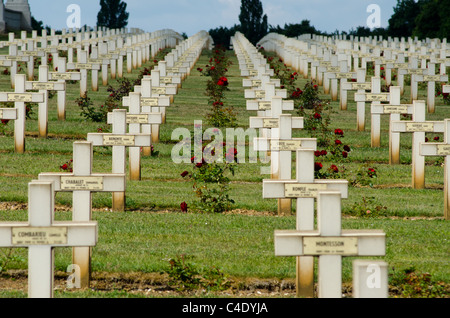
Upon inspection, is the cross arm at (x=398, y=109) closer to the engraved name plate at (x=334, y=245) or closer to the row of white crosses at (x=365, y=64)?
the row of white crosses at (x=365, y=64)

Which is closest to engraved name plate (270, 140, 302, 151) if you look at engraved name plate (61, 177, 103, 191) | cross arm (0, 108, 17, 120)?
engraved name plate (61, 177, 103, 191)

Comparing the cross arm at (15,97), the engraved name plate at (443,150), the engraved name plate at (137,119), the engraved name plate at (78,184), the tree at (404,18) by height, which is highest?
the tree at (404,18)

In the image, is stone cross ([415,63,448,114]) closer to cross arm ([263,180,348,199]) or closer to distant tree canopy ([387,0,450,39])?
cross arm ([263,180,348,199])

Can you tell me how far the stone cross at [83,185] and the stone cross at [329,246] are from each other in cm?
262

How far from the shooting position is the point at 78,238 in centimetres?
744

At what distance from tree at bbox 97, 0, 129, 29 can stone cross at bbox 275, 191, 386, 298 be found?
82.6 meters

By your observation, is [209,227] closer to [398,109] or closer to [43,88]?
[398,109]

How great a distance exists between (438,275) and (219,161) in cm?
659

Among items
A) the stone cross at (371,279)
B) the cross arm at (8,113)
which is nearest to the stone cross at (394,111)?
the cross arm at (8,113)

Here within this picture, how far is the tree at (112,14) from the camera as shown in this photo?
3469 inches

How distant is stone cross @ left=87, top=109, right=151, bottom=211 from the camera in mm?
12562

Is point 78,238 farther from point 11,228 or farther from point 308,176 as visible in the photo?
point 308,176

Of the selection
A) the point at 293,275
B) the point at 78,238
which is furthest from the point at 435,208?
the point at 78,238

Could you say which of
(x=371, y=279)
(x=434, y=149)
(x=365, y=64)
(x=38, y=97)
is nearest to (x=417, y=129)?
(x=434, y=149)
